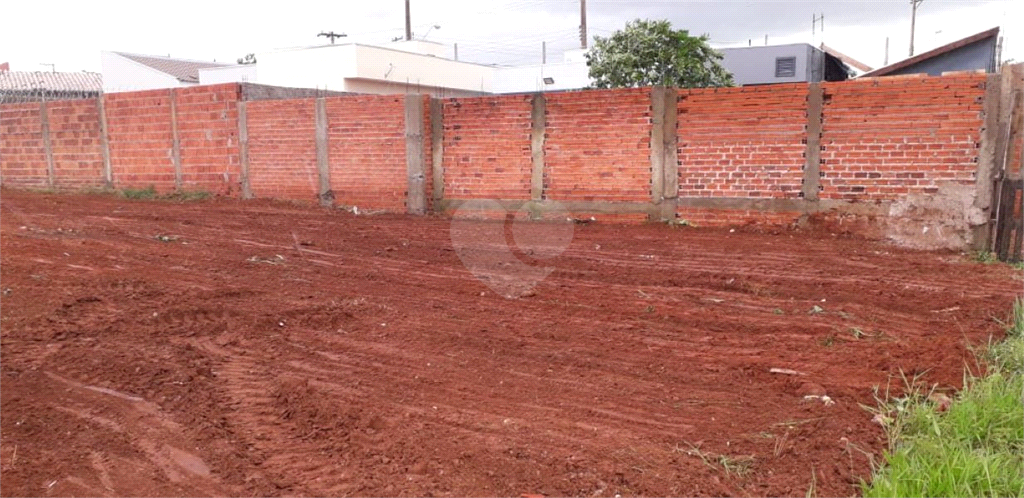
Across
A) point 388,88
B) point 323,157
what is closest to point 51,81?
point 388,88

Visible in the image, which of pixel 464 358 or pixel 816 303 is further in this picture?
pixel 816 303

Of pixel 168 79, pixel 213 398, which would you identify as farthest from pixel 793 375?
pixel 168 79

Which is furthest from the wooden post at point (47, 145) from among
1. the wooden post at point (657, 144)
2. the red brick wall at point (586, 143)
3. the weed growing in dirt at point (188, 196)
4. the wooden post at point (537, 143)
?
the wooden post at point (657, 144)

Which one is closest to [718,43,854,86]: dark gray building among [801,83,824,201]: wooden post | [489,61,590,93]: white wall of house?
[489,61,590,93]: white wall of house

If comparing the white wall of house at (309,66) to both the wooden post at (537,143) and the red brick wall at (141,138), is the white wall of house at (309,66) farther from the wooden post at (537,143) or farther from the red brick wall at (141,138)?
the wooden post at (537,143)

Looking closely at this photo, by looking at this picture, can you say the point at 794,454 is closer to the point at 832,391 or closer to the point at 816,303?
the point at 832,391

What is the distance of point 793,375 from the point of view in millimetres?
4348

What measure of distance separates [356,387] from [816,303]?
3.95m

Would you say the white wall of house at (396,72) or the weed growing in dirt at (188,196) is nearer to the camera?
the weed growing in dirt at (188,196)

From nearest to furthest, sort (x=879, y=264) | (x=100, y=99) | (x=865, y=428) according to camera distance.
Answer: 1. (x=865, y=428)
2. (x=879, y=264)
3. (x=100, y=99)

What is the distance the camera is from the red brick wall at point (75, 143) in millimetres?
16156

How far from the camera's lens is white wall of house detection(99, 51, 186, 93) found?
1490 inches

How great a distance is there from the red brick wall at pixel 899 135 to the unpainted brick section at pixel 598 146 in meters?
2.44

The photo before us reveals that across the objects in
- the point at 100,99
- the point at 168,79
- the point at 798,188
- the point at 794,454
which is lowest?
the point at 794,454
